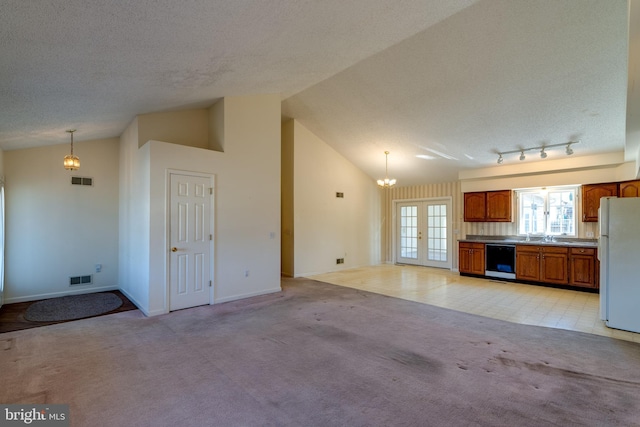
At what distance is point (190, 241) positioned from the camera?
478 cm

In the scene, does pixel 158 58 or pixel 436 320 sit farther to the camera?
pixel 436 320

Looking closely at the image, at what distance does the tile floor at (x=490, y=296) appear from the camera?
14.0 feet

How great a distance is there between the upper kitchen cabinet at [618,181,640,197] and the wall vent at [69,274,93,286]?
10221mm

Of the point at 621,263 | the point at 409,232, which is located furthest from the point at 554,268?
the point at 409,232

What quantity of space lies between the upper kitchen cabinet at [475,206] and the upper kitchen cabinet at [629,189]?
243 cm

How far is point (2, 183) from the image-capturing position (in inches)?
189

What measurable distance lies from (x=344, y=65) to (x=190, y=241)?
365 centimetres

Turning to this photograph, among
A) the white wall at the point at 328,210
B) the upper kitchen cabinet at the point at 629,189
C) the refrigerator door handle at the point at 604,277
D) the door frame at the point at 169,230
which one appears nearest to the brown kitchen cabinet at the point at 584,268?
the upper kitchen cabinet at the point at 629,189

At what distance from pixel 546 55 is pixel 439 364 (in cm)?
404

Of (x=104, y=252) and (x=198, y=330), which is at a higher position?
(x=104, y=252)

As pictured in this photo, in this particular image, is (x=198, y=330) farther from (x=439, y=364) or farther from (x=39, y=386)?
(x=439, y=364)

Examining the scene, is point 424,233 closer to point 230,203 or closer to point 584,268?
point 584,268

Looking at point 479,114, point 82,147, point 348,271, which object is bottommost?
point 348,271

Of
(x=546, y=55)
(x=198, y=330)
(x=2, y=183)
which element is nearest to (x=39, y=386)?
(x=198, y=330)
